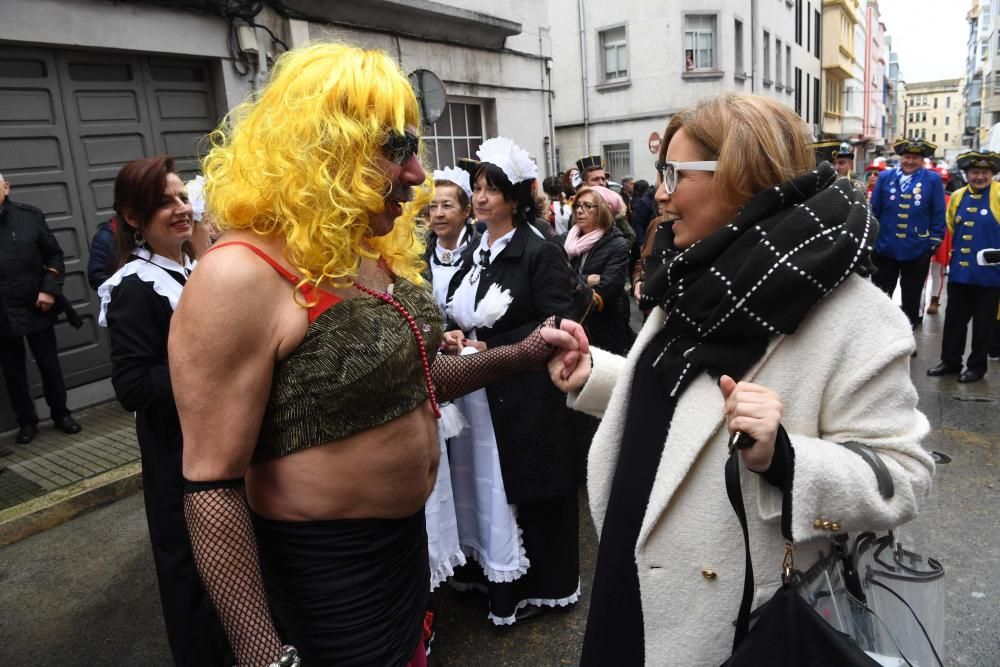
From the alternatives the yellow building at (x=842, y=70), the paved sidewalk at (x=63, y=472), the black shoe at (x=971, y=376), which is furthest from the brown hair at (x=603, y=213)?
the yellow building at (x=842, y=70)

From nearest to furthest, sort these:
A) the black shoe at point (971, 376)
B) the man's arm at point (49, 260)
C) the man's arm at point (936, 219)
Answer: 1. the man's arm at point (49, 260)
2. the black shoe at point (971, 376)
3. the man's arm at point (936, 219)

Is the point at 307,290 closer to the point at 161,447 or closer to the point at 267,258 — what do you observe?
the point at 267,258

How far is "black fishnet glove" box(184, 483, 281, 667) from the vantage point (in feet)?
4.42

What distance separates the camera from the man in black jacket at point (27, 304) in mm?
5020

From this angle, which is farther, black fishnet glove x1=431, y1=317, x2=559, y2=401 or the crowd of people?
black fishnet glove x1=431, y1=317, x2=559, y2=401

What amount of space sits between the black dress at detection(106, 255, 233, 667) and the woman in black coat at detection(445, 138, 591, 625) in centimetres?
116

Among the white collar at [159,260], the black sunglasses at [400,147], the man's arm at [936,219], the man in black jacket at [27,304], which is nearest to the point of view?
the black sunglasses at [400,147]

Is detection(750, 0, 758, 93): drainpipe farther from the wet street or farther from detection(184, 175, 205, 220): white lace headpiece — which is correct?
detection(184, 175, 205, 220): white lace headpiece

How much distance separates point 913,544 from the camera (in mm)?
3561

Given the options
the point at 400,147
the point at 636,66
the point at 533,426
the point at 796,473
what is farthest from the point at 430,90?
the point at 636,66

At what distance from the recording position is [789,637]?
1.17 m

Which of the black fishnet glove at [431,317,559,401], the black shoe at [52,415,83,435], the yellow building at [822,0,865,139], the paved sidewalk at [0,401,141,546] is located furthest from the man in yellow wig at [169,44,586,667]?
the yellow building at [822,0,865,139]

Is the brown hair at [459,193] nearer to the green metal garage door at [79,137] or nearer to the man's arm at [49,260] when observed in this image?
the green metal garage door at [79,137]

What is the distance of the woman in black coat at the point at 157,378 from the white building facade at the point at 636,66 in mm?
18578
